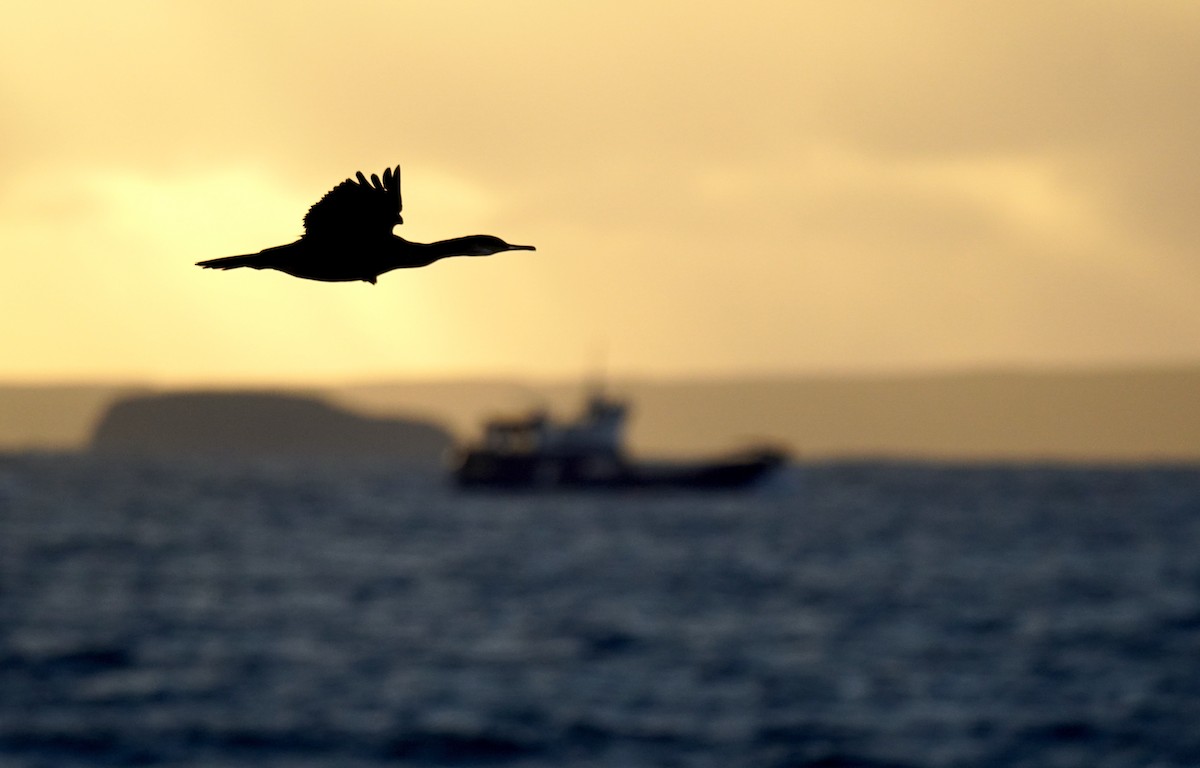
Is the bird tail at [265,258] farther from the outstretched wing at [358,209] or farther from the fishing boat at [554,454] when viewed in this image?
the fishing boat at [554,454]

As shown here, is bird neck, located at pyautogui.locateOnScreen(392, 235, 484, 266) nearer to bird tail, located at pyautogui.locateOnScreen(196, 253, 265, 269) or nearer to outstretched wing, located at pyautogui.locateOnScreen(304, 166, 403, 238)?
outstretched wing, located at pyautogui.locateOnScreen(304, 166, 403, 238)

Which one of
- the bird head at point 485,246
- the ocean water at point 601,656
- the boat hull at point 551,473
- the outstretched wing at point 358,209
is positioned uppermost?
the outstretched wing at point 358,209

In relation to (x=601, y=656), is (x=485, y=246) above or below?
above

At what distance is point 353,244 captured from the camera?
6.66m

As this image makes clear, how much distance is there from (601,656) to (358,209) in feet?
264

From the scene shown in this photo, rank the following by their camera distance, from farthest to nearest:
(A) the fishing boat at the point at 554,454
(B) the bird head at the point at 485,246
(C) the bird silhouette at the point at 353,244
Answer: (A) the fishing boat at the point at 554,454 < (C) the bird silhouette at the point at 353,244 < (B) the bird head at the point at 485,246

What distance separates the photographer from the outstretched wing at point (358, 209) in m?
6.72

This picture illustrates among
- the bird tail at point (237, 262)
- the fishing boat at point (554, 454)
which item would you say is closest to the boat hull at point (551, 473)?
the fishing boat at point (554, 454)

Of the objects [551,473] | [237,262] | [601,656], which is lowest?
[601,656]

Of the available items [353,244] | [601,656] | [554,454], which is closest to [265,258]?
[353,244]

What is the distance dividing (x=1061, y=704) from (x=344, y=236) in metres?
68.6

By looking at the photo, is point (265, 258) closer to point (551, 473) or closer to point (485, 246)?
point (485, 246)

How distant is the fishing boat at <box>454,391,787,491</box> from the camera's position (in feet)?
522

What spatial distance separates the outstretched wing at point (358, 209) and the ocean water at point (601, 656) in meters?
54.1
